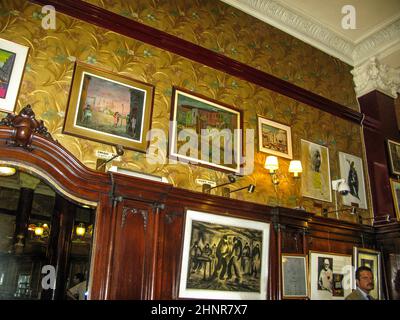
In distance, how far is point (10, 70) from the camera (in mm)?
4055

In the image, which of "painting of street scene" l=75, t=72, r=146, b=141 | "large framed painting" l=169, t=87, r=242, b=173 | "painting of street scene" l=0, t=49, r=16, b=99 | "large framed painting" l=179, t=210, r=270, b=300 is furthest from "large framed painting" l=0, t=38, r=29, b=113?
"large framed painting" l=179, t=210, r=270, b=300

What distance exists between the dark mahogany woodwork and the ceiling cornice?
1.31 metres

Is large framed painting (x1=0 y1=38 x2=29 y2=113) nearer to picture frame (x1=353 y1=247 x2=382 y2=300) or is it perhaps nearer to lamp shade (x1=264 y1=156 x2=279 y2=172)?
lamp shade (x1=264 y1=156 x2=279 y2=172)

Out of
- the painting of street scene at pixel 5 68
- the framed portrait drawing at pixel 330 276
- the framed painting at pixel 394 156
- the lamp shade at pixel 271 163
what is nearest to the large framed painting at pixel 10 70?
the painting of street scene at pixel 5 68

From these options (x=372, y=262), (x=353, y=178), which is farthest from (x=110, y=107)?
(x=372, y=262)

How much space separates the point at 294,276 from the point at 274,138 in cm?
222

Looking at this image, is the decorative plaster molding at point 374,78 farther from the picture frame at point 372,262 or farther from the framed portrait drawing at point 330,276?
the framed portrait drawing at point 330,276

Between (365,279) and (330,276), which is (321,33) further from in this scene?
(365,279)

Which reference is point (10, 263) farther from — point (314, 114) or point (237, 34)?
point (314, 114)

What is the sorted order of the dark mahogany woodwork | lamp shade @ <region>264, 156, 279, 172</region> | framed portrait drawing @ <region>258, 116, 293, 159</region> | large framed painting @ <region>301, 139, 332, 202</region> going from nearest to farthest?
the dark mahogany woodwork
lamp shade @ <region>264, 156, 279, 172</region>
framed portrait drawing @ <region>258, 116, 293, 159</region>
large framed painting @ <region>301, 139, 332, 202</region>

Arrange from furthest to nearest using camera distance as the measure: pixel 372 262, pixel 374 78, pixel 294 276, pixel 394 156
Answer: pixel 374 78, pixel 394 156, pixel 372 262, pixel 294 276

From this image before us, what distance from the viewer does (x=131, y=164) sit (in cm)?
455

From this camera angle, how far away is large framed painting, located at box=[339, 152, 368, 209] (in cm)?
693
